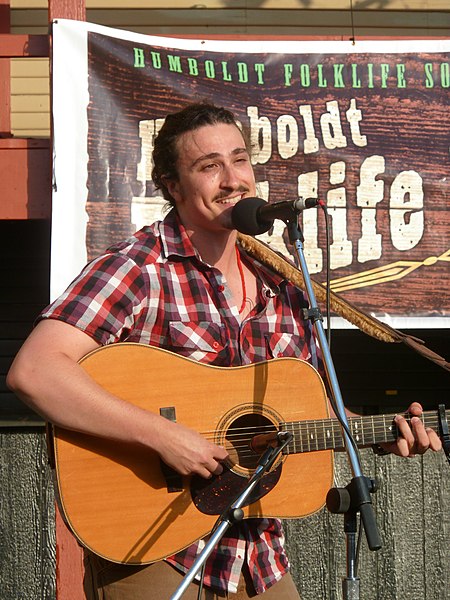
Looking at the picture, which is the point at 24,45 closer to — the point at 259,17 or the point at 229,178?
the point at 259,17

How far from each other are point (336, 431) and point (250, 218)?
722 millimetres

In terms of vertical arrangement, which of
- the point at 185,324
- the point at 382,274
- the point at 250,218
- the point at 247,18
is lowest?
the point at 185,324

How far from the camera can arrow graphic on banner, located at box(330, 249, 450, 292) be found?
494 cm

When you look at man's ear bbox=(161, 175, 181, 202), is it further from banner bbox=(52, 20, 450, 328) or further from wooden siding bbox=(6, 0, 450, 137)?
wooden siding bbox=(6, 0, 450, 137)

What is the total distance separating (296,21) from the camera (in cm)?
638

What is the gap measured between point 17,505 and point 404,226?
256cm

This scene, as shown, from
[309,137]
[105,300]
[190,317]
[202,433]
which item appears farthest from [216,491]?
[309,137]

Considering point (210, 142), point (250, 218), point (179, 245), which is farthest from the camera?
point (210, 142)

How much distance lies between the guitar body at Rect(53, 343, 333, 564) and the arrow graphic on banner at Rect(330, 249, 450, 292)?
1.84 metres

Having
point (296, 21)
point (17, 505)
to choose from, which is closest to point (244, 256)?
point (17, 505)

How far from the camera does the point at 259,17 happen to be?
6.40m

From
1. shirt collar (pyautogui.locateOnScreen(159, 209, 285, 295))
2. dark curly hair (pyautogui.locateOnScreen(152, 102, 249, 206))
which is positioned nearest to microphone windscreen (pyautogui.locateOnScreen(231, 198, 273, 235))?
shirt collar (pyautogui.locateOnScreen(159, 209, 285, 295))

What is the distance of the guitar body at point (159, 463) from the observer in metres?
2.82

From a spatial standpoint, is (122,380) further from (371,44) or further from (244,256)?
(371,44)
